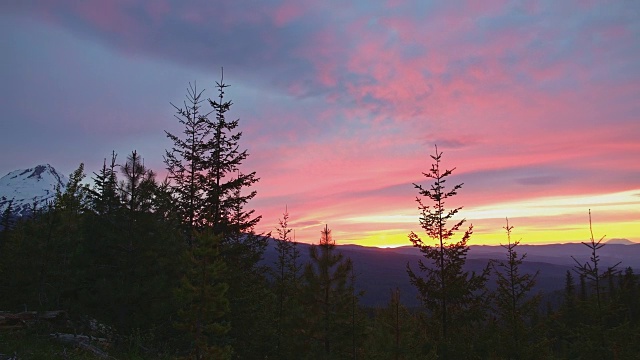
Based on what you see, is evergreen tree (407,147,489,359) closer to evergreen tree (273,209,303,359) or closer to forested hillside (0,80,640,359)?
forested hillside (0,80,640,359)

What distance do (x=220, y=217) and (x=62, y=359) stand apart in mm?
9619

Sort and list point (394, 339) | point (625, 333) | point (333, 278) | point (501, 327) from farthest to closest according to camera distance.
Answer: point (625, 333)
point (333, 278)
point (394, 339)
point (501, 327)

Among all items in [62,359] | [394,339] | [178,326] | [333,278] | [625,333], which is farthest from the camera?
[625,333]

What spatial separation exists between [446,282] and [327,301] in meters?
6.89

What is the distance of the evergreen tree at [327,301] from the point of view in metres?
20.9

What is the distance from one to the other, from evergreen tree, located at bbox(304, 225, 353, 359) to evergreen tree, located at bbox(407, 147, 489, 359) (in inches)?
170

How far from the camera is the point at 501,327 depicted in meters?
18.5

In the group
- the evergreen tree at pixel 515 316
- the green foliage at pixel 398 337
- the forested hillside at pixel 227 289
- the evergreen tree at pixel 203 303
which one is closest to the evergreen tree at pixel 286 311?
the forested hillside at pixel 227 289

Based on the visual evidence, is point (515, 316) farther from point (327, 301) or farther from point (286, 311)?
point (286, 311)

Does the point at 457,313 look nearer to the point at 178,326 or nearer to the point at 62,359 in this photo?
the point at 178,326

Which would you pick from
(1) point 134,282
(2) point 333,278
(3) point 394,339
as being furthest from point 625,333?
(1) point 134,282

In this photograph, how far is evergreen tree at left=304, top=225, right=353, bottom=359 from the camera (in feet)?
68.5

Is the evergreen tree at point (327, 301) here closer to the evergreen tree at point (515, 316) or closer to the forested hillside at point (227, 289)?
the forested hillside at point (227, 289)

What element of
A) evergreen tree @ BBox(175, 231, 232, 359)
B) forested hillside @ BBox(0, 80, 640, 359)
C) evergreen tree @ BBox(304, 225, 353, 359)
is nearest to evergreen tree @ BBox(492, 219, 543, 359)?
forested hillside @ BBox(0, 80, 640, 359)
